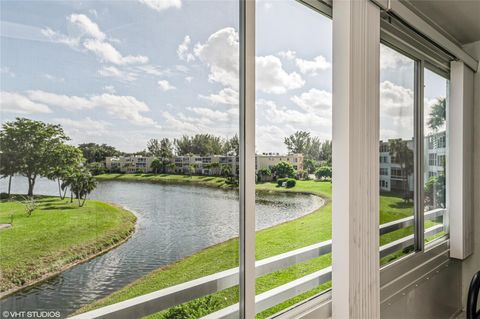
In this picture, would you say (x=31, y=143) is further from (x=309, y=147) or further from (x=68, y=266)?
(x=309, y=147)

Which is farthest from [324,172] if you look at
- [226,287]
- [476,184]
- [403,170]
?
[476,184]

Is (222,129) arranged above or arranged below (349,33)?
below

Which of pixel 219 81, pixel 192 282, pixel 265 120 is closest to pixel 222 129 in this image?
pixel 219 81

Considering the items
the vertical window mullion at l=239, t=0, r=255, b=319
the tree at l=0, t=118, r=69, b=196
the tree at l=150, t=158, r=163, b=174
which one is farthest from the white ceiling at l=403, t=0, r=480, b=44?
the tree at l=0, t=118, r=69, b=196

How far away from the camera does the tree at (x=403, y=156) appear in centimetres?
224

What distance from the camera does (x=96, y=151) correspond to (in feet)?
2.86

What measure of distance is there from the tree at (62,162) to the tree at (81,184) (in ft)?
0.05

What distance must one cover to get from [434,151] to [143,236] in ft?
8.80

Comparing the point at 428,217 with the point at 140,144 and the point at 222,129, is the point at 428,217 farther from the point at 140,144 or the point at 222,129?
the point at 140,144

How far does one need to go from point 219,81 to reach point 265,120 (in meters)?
0.32

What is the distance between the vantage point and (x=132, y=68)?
3.09 ft

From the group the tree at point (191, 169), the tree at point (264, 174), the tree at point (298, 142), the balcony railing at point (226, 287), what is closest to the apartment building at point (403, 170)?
the balcony railing at point (226, 287)

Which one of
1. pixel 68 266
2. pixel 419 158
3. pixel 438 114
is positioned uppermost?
pixel 438 114

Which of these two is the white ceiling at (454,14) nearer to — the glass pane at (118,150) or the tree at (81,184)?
the glass pane at (118,150)
